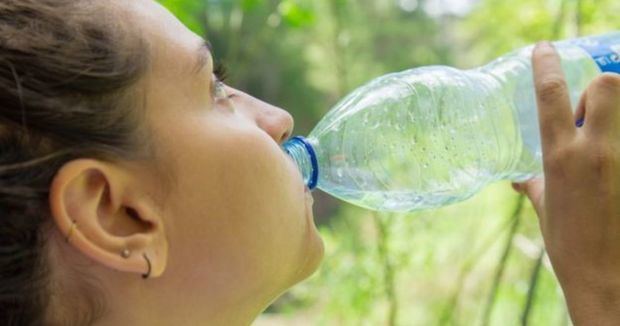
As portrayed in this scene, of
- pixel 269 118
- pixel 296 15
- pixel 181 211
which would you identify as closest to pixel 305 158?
pixel 269 118

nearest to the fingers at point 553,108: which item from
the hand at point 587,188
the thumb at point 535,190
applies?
the hand at point 587,188

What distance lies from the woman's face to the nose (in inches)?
0.5

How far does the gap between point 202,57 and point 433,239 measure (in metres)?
1.35

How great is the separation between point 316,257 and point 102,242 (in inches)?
8.4

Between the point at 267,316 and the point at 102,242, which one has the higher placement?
the point at 102,242

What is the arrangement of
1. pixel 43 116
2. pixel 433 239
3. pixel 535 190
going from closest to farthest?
pixel 43 116 < pixel 535 190 < pixel 433 239

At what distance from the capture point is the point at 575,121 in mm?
764

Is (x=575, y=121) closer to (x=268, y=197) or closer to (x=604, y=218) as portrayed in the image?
(x=604, y=218)

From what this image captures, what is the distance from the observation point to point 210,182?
68 cm

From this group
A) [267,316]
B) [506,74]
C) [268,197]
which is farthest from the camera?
[267,316]

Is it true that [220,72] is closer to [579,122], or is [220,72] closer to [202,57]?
[202,57]

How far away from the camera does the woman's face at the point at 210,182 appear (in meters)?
0.67

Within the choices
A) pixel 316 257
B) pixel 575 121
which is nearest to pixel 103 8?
pixel 316 257

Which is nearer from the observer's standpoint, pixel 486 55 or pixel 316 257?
pixel 316 257
